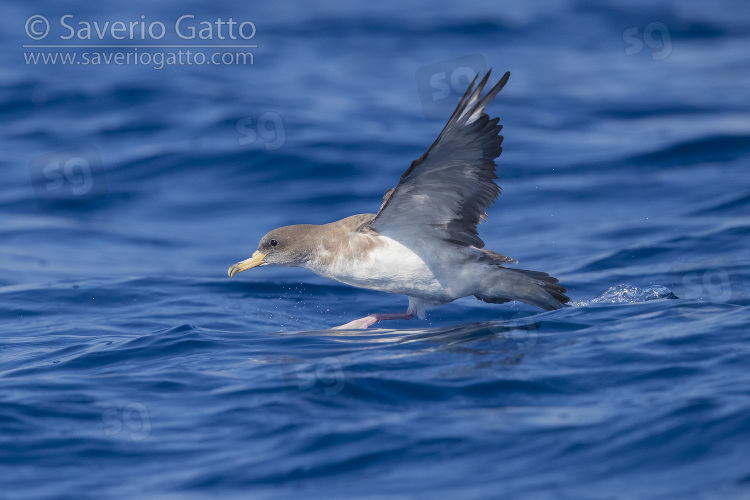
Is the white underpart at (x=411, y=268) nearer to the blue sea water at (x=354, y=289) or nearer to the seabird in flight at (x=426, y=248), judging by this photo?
the seabird in flight at (x=426, y=248)

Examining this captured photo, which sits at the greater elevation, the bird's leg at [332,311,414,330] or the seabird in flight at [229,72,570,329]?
the seabird in flight at [229,72,570,329]

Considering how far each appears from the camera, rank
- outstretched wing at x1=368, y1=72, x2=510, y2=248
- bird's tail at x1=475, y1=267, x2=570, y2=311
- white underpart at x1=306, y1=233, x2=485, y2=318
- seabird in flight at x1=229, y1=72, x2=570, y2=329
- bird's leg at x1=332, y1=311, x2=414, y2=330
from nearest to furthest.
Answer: outstretched wing at x1=368, y1=72, x2=510, y2=248, seabird in flight at x1=229, y1=72, x2=570, y2=329, white underpart at x1=306, y1=233, x2=485, y2=318, bird's tail at x1=475, y1=267, x2=570, y2=311, bird's leg at x1=332, y1=311, x2=414, y2=330

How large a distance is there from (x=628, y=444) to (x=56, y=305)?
6828mm

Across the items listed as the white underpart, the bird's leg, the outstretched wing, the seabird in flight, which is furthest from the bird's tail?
the bird's leg

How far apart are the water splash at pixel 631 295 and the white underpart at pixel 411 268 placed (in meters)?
1.30

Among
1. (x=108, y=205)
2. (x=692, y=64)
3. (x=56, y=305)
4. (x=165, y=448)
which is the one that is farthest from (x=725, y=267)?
(x=692, y=64)

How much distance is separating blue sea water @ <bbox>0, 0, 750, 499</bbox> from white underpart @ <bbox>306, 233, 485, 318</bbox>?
452mm

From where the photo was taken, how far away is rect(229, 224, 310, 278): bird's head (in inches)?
316

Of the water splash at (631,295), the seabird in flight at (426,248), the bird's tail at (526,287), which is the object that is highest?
the seabird in flight at (426,248)

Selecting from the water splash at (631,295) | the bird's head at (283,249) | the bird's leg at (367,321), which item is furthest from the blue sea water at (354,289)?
the bird's head at (283,249)

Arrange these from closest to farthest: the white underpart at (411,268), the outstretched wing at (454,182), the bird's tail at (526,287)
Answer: the outstretched wing at (454,182) → the white underpart at (411,268) → the bird's tail at (526,287)

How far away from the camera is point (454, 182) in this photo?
726cm

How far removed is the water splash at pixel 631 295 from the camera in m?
8.40

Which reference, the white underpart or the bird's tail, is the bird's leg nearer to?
the white underpart
